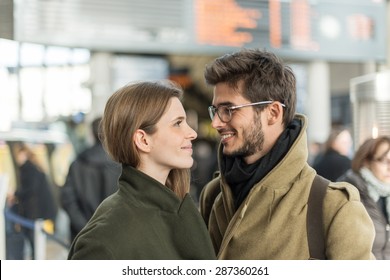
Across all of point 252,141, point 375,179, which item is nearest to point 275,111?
point 252,141

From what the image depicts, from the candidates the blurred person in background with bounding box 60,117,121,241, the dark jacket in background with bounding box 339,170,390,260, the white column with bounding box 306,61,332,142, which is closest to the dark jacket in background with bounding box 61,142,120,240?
the blurred person in background with bounding box 60,117,121,241

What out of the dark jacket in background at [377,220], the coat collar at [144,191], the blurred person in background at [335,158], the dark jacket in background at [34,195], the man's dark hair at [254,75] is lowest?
the dark jacket in background at [34,195]

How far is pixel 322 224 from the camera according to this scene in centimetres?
154

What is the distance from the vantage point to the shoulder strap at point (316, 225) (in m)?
1.54

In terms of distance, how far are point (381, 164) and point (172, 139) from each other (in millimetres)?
1656

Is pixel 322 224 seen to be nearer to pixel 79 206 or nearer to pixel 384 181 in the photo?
pixel 384 181

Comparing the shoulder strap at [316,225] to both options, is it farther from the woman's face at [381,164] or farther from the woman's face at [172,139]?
the woman's face at [381,164]

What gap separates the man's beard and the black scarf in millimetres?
28

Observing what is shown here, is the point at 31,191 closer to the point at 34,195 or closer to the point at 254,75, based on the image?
the point at 34,195

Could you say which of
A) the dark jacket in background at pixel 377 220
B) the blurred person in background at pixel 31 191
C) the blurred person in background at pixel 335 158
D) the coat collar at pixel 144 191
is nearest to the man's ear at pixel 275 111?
the coat collar at pixel 144 191

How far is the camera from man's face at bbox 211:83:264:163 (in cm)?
164

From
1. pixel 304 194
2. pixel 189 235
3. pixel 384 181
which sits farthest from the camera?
pixel 384 181
